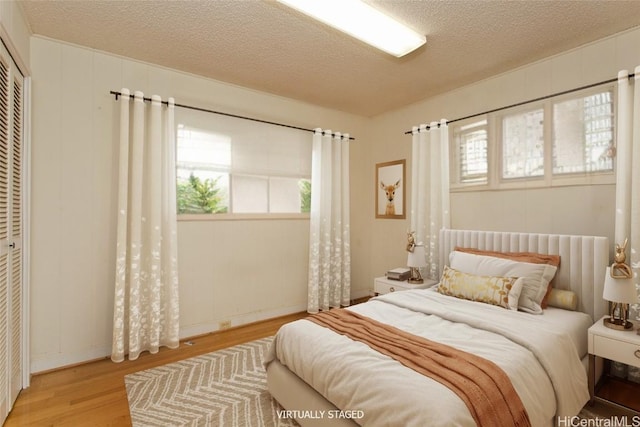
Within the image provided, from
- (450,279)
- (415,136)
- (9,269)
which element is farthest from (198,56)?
(450,279)

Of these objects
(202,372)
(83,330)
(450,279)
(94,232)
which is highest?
(94,232)

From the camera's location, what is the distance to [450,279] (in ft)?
8.84

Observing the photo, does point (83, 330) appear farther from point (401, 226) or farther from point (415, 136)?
point (415, 136)

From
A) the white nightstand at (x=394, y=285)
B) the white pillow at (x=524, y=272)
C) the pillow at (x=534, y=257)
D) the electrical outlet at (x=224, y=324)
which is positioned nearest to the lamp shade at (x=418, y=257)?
the white nightstand at (x=394, y=285)

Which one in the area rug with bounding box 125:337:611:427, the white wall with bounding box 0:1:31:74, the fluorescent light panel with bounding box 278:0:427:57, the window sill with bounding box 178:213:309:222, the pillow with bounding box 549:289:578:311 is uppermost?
the fluorescent light panel with bounding box 278:0:427:57

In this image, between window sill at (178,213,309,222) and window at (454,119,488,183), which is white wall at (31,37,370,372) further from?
window at (454,119,488,183)

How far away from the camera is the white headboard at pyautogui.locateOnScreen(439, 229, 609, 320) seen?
2.33 m

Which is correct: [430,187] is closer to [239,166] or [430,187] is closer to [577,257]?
[577,257]

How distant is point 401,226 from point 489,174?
1263 mm

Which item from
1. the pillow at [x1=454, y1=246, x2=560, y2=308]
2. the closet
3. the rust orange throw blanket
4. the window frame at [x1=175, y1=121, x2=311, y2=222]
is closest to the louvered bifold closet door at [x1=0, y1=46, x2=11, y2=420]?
the closet

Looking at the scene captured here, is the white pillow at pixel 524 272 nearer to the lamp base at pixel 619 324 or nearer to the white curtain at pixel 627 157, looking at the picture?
the lamp base at pixel 619 324

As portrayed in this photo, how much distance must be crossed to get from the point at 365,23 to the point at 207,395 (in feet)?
9.23

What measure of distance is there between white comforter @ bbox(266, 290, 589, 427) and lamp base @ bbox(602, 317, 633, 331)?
1.13 ft

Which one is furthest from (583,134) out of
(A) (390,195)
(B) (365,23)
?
(A) (390,195)
